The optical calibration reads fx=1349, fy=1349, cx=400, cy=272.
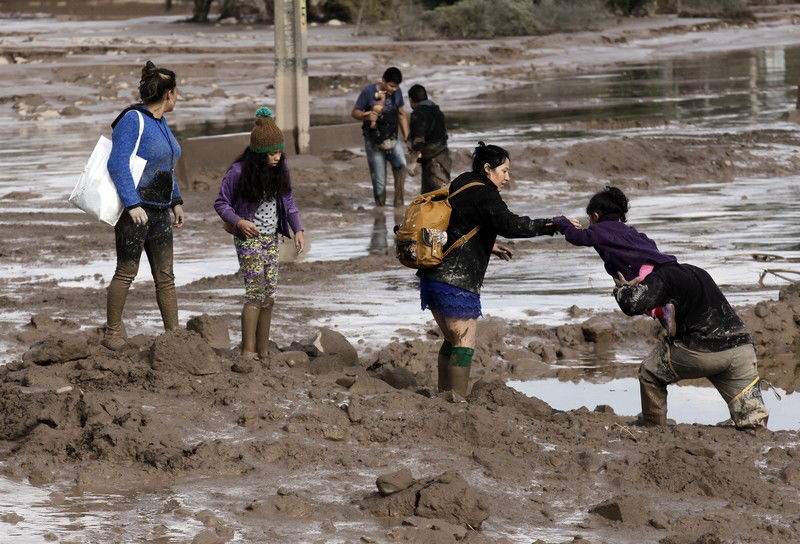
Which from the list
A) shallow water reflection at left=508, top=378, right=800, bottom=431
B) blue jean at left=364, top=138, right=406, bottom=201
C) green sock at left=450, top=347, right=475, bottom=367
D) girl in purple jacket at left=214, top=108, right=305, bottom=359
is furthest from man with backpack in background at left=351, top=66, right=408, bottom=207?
green sock at left=450, top=347, right=475, bottom=367

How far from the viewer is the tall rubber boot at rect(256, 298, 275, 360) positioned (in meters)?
8.02

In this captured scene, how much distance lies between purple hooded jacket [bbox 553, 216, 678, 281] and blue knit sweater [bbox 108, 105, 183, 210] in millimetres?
2440

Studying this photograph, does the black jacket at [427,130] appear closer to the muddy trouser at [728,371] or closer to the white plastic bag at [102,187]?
the white plastic bag at [102,187]

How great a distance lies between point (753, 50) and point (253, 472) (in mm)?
38870

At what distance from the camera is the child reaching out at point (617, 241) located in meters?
6.81

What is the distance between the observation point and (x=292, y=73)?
19922 mm

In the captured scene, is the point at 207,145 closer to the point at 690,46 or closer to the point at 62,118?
the point at 62,118

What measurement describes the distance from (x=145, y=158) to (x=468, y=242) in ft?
6.58

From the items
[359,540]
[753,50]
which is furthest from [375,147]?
[753,50]

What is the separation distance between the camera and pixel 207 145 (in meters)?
18.0

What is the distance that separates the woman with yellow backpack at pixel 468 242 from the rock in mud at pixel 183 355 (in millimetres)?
1272

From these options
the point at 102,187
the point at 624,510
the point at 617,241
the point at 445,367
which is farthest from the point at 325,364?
the point at 624,510

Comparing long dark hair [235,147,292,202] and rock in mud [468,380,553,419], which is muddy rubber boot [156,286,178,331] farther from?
rock in mud [468,380,553,419]

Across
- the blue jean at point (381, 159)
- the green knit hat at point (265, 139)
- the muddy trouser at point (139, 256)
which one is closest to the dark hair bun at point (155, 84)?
the green knit hat at point (265, 139)
